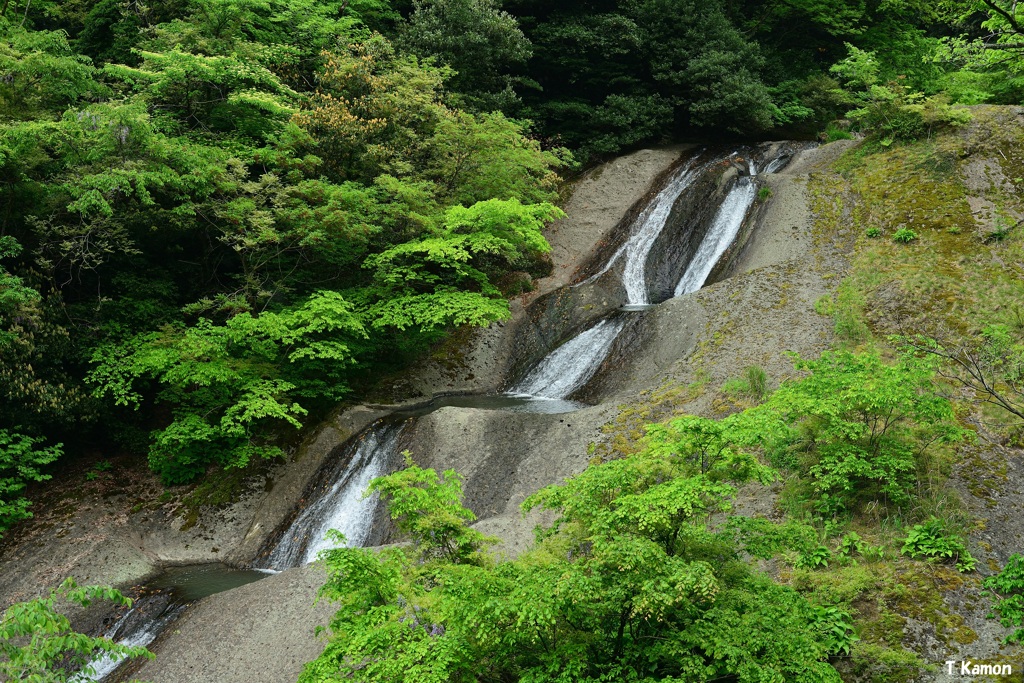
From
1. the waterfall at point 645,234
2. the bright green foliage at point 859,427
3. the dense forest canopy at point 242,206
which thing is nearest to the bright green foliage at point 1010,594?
the bright green foliage at point 859,427

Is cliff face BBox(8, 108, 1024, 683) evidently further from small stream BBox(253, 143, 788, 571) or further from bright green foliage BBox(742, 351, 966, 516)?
bright green foliage BBox(742, 351, 966, 516)

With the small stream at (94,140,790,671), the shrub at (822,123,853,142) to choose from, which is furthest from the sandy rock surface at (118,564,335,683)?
the shrub at (822,123,853,142)

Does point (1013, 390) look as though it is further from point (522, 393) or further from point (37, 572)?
point (37, 572)

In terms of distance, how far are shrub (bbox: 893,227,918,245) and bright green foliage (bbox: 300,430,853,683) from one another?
1065cm

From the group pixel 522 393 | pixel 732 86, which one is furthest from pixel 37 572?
pixel 732 86

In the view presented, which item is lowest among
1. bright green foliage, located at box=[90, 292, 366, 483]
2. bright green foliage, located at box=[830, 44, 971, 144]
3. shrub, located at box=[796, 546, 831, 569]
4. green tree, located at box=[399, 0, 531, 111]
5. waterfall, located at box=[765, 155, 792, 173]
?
shrub, located at box=[796, 546, 831, 569]

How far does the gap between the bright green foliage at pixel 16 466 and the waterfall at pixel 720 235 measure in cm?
1391

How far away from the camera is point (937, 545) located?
6902 millimetres

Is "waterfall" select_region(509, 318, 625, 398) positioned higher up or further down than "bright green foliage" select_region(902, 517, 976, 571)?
higher up

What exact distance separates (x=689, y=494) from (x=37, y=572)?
11.0m

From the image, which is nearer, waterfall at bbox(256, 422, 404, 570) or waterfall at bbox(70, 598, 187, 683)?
waterfall at bbox(70, 598, 187, 683)

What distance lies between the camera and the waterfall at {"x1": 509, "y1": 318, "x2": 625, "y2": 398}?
48.5 ft

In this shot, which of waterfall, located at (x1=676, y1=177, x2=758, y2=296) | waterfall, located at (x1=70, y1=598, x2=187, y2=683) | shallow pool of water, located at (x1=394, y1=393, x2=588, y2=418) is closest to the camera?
waterfall, located at (x1=70, y1=598, x2=187, y2=683)

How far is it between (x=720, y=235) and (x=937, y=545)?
12339 mm
